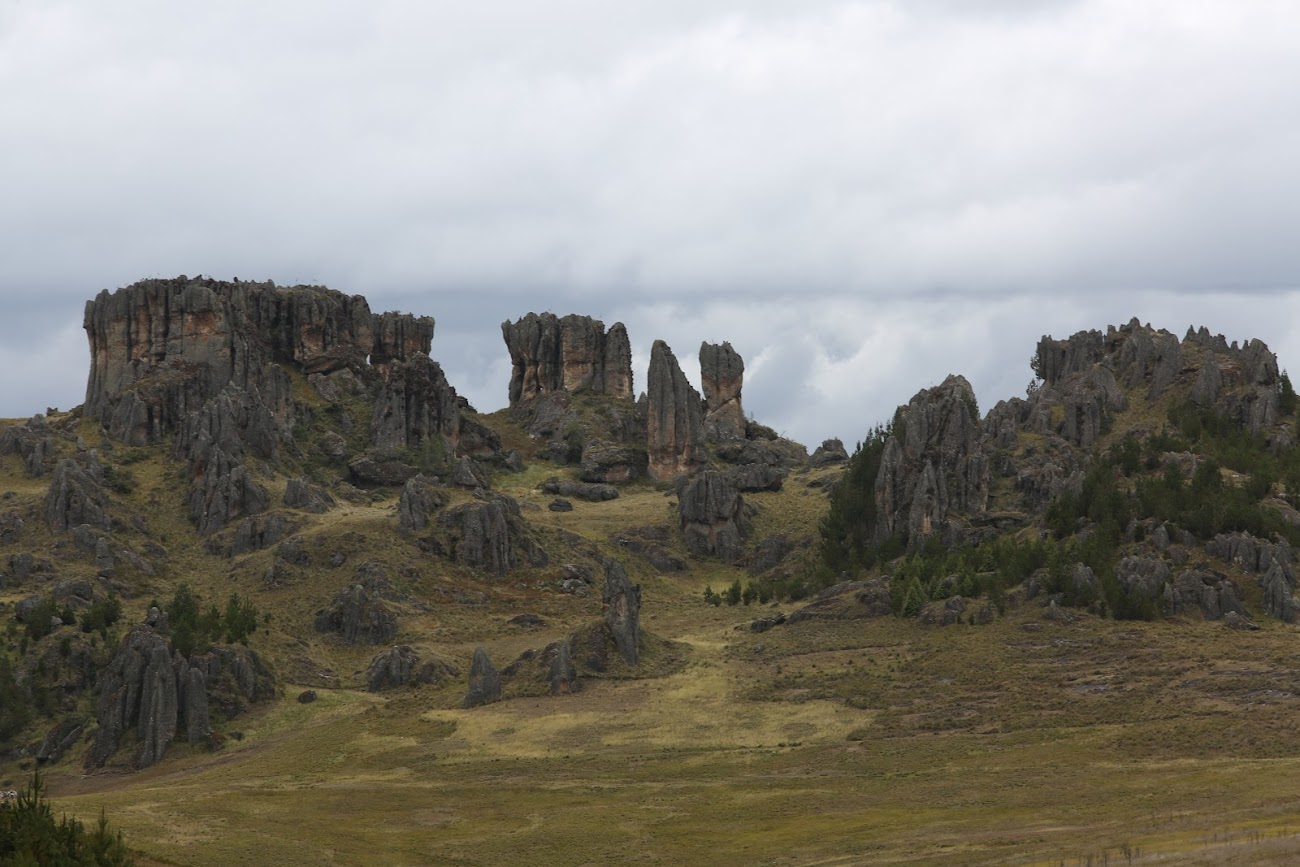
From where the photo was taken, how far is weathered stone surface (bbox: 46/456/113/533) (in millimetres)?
166625

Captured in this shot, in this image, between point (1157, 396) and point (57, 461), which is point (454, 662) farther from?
point (1157, 396)

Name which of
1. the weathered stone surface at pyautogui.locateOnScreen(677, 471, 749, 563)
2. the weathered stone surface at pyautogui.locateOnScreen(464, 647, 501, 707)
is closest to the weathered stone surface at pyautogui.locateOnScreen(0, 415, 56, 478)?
the weathered stone surface at pyautogui.locateOnScreen(677, 471, 749, 563)

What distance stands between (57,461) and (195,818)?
103 metres

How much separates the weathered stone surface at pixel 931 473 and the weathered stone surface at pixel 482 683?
5416 cm

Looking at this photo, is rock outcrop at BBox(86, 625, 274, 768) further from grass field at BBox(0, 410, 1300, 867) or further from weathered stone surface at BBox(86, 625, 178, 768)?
grass field at BBox(0, 410, 1300, 867)

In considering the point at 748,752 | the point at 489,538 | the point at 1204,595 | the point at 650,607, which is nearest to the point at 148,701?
the point at 748,752

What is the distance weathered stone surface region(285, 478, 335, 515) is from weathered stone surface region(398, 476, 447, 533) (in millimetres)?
9956

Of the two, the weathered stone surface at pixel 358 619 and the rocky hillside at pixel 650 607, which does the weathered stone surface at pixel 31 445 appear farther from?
the weathered stone surface at pixel 358 619

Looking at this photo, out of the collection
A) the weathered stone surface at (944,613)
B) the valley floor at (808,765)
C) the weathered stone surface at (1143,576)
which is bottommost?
the valley floor at (808,765)

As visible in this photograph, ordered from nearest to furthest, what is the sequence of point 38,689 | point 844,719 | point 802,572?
point 844,719, point 38,689, point 802,572

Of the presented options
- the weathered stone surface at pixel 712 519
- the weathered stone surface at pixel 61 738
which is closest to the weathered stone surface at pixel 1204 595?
the weathered stone surface at pixel 712 519

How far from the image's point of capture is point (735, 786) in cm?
9888

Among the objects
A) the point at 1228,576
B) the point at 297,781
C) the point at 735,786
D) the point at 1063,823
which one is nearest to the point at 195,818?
the point at 297,781

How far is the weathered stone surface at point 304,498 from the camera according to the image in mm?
180375
